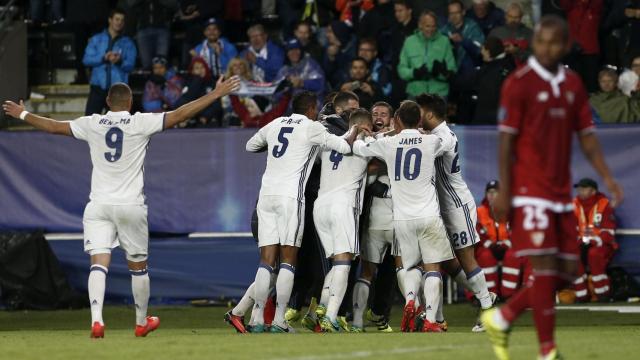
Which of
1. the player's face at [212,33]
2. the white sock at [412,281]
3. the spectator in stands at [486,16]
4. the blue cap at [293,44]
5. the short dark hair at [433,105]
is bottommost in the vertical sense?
the white sock at [412,281]

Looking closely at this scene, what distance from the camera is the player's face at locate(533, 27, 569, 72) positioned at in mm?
8312

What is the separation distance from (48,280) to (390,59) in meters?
5.61

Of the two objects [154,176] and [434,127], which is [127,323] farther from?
[434,127]

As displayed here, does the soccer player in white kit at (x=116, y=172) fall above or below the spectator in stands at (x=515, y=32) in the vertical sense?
below

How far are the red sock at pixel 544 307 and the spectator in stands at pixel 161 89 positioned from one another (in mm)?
11624

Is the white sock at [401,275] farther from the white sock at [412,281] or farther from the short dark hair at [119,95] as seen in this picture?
the short dark hair at [119,95]

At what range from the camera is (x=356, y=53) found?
1967cm

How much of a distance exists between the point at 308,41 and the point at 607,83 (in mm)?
4280

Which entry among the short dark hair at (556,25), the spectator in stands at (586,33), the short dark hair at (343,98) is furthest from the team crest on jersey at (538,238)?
the spectator in stands at (586,33)

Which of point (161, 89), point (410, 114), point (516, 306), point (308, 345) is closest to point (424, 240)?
point (410, 114)

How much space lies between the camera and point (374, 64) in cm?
1909

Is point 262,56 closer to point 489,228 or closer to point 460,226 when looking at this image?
point 489,228

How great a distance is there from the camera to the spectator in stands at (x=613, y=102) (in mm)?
17969

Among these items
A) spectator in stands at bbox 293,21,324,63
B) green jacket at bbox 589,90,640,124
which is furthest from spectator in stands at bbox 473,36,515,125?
spectator in stands at bbox 293,21,324,63
